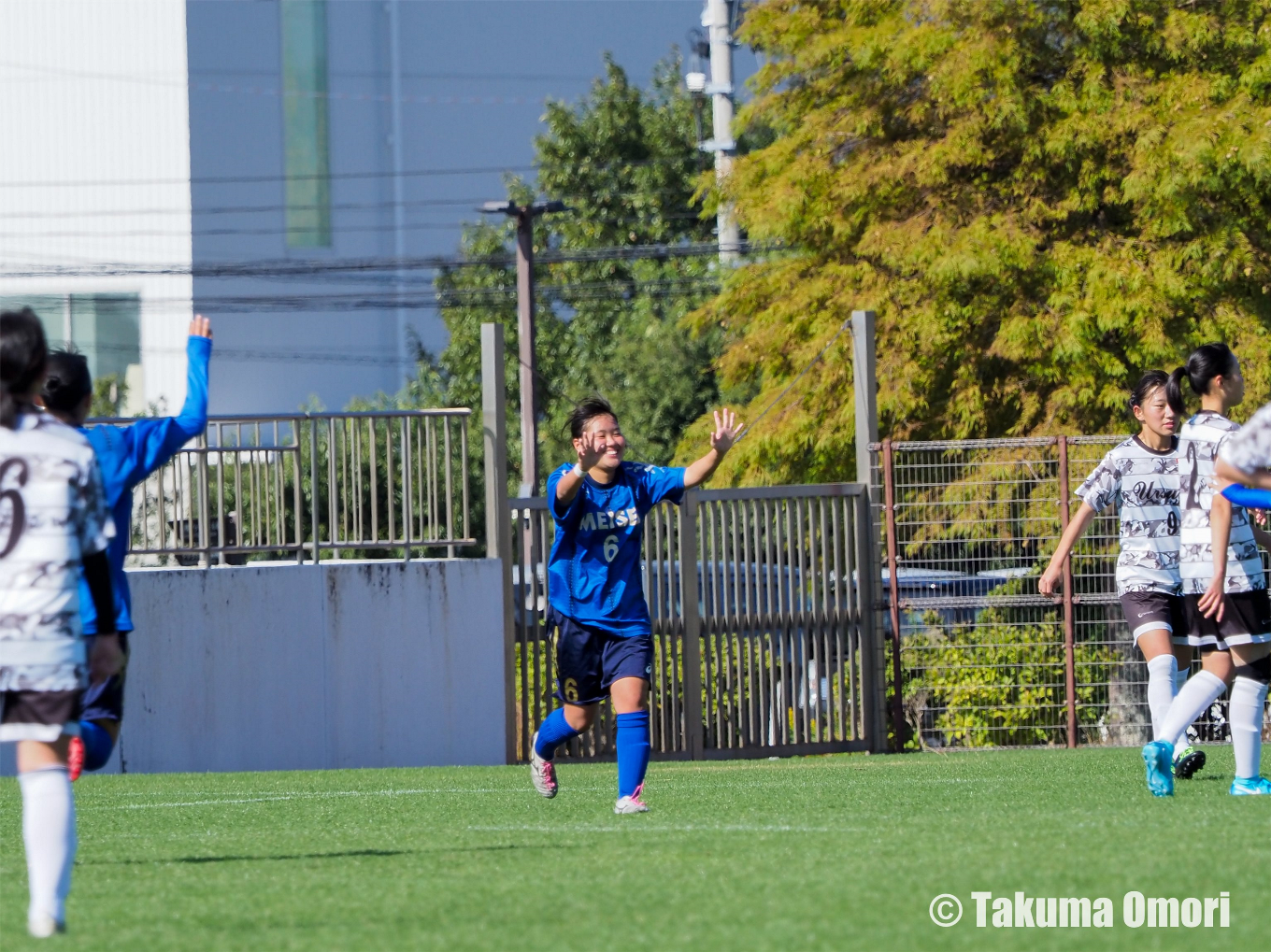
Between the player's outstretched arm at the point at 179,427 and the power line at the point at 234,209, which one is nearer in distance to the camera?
the player's outstretched arm at the point at 179,427

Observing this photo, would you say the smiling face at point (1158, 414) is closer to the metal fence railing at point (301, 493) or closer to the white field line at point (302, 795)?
the white field line at point (302, 795)

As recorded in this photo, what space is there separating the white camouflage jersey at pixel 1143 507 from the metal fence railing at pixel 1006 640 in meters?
4.80

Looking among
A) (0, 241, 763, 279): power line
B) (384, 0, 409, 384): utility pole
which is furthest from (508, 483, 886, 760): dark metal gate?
(384, 0, 409, 384): utility pole

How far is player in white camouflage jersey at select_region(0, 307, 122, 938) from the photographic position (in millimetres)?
4555

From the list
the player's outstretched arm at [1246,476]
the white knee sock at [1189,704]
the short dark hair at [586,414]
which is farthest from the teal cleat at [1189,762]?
the short dark hair at [586,414]

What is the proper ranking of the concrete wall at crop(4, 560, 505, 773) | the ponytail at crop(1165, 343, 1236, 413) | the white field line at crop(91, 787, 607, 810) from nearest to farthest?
1. the ponytail at crop(1165, 343, 1236, 413)
2. the white field line at crop(91, 787, 607, 810)
3. the concrete wall at crop(4, 560, 505, 773)

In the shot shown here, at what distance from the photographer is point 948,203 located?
57.1 feet

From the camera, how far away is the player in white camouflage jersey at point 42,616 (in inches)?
179

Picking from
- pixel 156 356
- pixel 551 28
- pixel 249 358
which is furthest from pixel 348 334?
pixel 551 28

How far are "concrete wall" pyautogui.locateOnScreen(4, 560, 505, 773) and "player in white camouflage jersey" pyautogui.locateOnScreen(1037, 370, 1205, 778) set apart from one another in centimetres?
602

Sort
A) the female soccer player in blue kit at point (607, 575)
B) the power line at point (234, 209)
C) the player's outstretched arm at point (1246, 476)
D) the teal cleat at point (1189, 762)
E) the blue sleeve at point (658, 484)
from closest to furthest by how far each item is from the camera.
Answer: the player's outstretched arm at point (1246, 476) < the female soccer player in blue kit at point (607, 575) < the blue sleeve at point (658, 484) < the teal cleat at point (1189, 762) < the power line at point (234, 209)

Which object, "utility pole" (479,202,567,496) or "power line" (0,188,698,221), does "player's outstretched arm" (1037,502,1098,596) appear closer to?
"utility pole" (479,202,567,496)

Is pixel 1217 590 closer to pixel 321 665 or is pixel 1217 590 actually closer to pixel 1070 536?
pixel 1070 536

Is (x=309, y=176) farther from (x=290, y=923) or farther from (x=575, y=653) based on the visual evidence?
(x=290, y=923)
